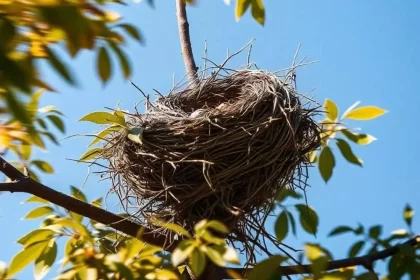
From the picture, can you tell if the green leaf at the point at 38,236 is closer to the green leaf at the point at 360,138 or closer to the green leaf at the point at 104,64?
the green leaf at the point at 104,64

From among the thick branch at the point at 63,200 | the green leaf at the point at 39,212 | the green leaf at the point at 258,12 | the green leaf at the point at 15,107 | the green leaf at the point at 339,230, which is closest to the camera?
the green leaf at the point at 15,107

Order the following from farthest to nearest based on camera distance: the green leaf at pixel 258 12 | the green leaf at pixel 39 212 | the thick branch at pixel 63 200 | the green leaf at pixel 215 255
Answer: the green leaf at pixel 39 212 → the thick branch at pixel 63 200 → the green leaf at pixel 258 12 → the green leaf at pixel 215 255

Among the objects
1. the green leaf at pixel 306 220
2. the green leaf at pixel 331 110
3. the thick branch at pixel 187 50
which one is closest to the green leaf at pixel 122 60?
the green leaf at pixel 306 220

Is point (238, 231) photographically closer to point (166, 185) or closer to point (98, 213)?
point (166, 185)

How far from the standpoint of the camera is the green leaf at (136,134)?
139 cm

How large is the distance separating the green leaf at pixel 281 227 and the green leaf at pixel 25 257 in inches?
18.5

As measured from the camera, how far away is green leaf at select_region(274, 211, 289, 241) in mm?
1281

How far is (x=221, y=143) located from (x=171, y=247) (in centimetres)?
27

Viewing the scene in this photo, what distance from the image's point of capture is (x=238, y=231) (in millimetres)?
1439

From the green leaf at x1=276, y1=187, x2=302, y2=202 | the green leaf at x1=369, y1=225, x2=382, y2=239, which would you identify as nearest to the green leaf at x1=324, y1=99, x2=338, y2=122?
the green leaf at x1=276, y1=187, x2=302, y2=202

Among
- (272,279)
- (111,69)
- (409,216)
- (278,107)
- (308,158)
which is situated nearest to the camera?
(111,69)

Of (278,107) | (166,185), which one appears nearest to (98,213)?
(166,185)

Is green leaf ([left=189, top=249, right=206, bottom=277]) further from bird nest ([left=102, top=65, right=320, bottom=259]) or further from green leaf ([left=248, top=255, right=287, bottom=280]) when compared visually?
bird nest ([left=102, top=65, right=320, bottom=259])

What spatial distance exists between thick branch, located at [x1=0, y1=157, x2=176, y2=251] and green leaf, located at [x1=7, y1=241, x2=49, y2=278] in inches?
Answer: 6.3
